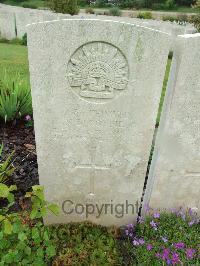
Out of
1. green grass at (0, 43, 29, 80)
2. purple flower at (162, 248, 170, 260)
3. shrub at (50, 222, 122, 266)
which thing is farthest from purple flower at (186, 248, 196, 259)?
green grass at (0, 43, 29, 80)

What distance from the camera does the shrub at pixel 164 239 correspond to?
8.55 feet

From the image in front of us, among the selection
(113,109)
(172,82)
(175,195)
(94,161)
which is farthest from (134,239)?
(172,82)

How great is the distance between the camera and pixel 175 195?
3.01 meters

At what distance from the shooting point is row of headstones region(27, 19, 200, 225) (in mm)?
2160

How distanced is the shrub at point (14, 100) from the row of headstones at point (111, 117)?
1427 millimetres

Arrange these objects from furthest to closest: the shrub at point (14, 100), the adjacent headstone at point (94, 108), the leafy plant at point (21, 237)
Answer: the shrub at point (14, 100), the adjacent headstone at point (94, 108), the leafy plant at point (21, 237)

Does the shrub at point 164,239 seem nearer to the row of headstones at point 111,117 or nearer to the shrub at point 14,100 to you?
the row of headstones at point 111,117

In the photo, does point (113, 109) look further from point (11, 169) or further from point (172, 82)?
point (11, 169)

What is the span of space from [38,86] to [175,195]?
1.56 metres

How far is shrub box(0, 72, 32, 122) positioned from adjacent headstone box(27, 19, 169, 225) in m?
1.42

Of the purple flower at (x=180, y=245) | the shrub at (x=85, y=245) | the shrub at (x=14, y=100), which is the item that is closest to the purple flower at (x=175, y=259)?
the purple flower at (x=180, y=245)

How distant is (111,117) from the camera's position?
2484 millimetres

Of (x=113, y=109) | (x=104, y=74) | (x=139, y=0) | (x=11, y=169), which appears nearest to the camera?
(x=104, y=74)

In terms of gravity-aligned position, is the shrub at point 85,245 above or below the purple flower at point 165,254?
below
